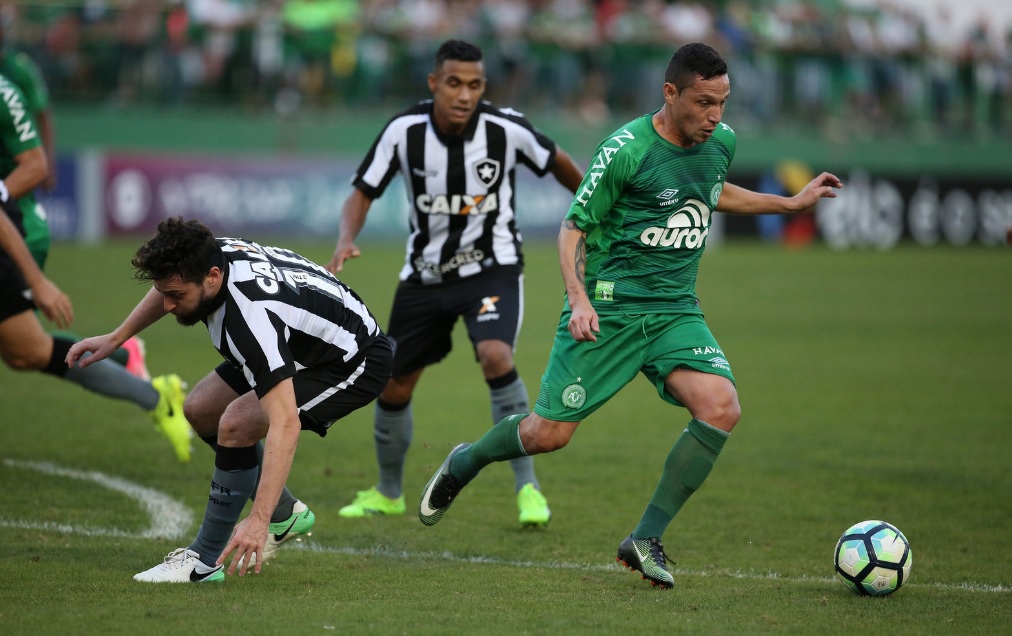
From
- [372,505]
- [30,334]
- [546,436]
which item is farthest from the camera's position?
[30,334]

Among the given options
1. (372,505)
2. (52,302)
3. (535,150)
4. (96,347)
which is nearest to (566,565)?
(372,505)

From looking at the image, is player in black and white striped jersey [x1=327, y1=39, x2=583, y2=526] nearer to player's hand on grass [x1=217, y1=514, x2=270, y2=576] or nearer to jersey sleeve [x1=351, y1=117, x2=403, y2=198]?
jersey sleeve [x1=351, y1=117, x2=403, y2=198]

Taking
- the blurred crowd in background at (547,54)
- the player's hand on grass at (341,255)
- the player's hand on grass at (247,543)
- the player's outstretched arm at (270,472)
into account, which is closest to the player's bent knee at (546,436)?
the player's outstretched arm at (270,472)

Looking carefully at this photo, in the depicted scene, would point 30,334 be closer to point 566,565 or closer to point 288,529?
point 288,529

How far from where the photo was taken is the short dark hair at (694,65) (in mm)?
5492

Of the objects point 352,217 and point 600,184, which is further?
point 352,217

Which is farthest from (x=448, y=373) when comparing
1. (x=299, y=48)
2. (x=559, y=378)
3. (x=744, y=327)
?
(x=299, y=48)

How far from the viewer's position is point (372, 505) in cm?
712

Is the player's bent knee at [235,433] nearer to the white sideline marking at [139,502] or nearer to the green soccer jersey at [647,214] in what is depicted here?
the white sideline marking at [139,502]

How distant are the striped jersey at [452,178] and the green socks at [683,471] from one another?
211 centimetres

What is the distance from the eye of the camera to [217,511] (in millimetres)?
5473

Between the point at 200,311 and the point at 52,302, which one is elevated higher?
the point at 200,311

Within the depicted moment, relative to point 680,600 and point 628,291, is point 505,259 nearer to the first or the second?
point 628,291

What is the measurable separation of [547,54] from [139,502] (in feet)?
66.9
